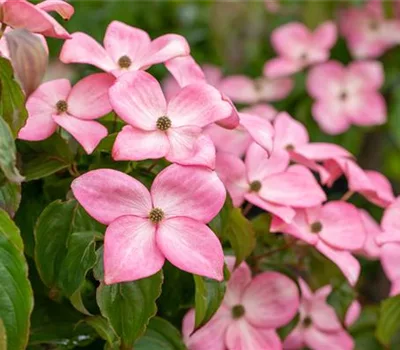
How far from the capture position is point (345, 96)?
1452 millimetres

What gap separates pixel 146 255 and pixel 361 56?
1.01 m

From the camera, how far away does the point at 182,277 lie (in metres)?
0.77

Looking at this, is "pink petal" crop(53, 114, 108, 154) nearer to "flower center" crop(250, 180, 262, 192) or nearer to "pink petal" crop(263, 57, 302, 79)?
"flower center" crop(250, 180, 262, 192)

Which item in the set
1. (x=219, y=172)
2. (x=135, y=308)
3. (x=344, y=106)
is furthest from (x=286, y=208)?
(x=344, y=106)

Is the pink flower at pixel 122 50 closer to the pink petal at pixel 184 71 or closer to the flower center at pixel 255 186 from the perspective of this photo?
the pink petal at pixel 184 71

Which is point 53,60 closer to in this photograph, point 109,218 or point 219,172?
point 219,172

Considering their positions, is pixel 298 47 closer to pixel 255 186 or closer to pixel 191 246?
pixel 255 186

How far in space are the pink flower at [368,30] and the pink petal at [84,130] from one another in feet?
3.02

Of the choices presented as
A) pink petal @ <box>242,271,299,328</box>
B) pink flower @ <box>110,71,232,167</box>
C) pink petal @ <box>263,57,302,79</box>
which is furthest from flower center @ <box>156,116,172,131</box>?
pink petal @ <box>263,57,302,79</box>

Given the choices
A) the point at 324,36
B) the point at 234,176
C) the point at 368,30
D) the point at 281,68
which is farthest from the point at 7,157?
the point at 368,30

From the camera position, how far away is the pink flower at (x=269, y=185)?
82cm

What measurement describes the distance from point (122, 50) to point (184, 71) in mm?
64

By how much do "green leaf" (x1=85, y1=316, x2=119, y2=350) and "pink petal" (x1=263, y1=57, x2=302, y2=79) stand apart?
0.79m

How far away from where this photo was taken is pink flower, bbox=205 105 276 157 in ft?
2.50
